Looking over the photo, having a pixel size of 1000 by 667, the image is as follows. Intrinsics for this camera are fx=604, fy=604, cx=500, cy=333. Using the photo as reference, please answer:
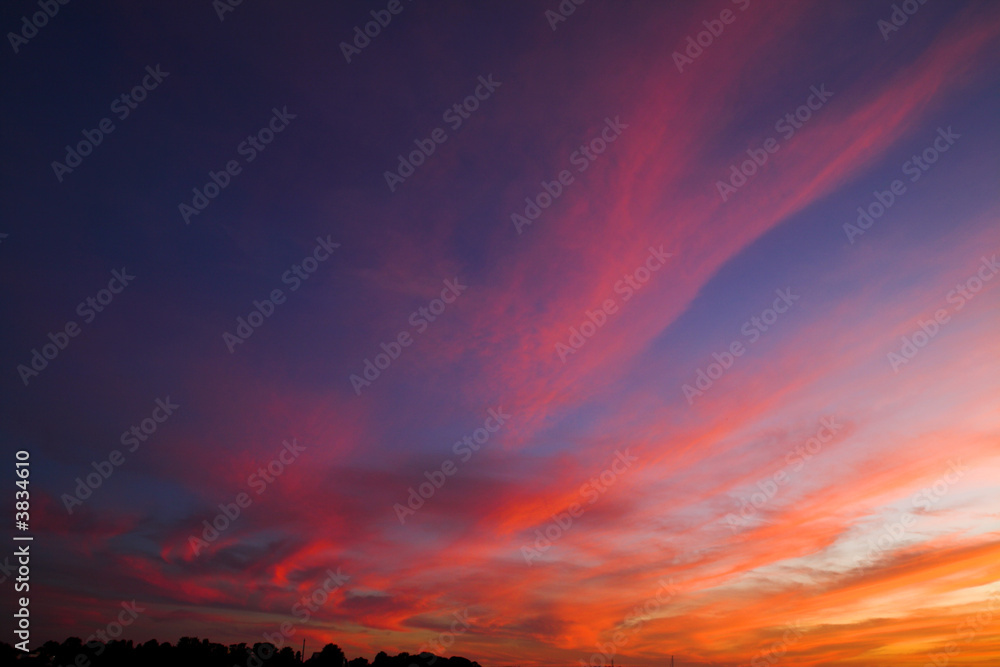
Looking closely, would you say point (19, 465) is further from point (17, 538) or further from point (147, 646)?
point (147, 646)

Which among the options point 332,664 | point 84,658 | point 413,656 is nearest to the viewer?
point 84,658

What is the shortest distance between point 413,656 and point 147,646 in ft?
256

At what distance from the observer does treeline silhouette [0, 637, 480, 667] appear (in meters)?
121

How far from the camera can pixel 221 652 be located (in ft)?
483

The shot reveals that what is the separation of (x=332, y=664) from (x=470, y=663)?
5220 cm

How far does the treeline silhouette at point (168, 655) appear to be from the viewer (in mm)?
121000

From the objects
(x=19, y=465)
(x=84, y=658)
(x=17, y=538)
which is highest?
(x=19, y=465)

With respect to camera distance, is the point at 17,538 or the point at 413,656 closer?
the point at 17,538

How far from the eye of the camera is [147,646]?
134m

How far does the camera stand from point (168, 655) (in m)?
134

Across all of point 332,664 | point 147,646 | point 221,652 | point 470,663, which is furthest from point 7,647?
point 470,663

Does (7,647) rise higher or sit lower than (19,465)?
Answer: lower

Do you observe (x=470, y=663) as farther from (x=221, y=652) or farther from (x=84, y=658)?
(x=84, y=658)

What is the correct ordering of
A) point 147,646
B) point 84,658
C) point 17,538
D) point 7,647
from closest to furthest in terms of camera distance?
point 17,538, point 7,647, point 84,658, point 147,646
